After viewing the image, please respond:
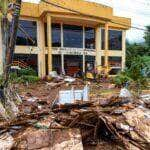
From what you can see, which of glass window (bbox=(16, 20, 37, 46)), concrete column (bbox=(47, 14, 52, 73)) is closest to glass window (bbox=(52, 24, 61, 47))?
concrete column (bbox=(47, 14, 52, 73))

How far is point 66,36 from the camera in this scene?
22.4 meters

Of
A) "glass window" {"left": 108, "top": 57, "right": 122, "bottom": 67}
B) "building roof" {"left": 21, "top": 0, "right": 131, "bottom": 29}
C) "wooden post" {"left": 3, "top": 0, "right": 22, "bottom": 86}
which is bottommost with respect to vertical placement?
"glass window" {"left": 108, "top": 57, "right": 122, "bottom": 67}

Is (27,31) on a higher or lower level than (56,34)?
higher

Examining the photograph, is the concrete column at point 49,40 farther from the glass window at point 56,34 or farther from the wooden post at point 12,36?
the wooden post at point 12,36

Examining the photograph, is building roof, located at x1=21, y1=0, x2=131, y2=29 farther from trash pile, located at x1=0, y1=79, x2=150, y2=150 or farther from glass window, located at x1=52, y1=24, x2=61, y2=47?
trash pile, located at x1=0, y1=79, x2=150, y2=150

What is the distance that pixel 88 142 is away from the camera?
5918 mm

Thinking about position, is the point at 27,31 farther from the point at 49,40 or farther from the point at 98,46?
the point at 98,46

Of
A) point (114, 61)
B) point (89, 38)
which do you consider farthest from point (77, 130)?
point (114, 61)

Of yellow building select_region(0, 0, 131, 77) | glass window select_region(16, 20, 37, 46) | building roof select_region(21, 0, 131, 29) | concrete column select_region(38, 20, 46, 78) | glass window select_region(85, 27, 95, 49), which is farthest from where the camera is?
glass window select_region(85, 27, 95, 49)

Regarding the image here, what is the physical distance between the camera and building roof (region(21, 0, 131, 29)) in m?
20.0

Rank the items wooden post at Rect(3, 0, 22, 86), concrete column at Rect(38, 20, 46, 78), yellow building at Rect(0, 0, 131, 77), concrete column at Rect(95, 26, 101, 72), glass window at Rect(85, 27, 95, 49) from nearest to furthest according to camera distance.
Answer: wooden post at Rect(3, 0, 22, 86), yellow building at Rect(0, 0, 131, 77), concrete column at Rect(38, 20, 46, 78), glass window at Rect(85, 27, 95, 49), concrete column at Rect(95, 26, 101, 72)

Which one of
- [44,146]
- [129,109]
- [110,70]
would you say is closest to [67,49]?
[110,70]

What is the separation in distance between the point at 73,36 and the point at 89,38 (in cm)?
179

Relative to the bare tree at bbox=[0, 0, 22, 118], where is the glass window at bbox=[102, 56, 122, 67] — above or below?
below
